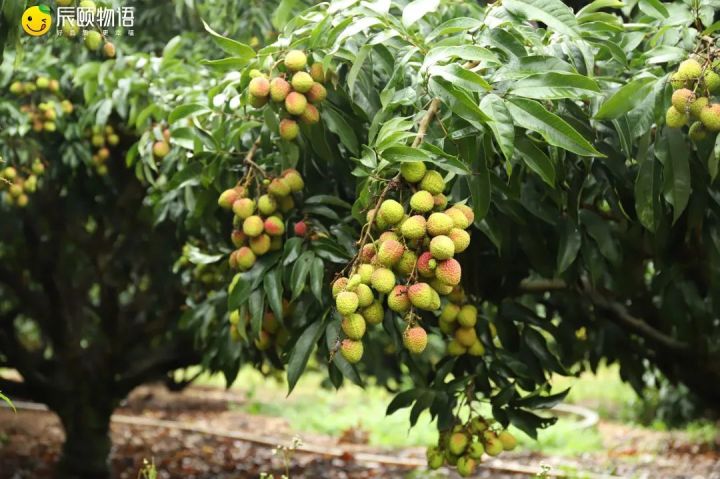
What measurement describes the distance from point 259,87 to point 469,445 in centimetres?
99

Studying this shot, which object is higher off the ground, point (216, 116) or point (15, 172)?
point (216, 116)

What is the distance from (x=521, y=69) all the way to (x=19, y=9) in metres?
0.97

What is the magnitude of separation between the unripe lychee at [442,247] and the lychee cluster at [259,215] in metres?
0.65

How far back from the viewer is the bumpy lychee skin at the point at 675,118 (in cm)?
153

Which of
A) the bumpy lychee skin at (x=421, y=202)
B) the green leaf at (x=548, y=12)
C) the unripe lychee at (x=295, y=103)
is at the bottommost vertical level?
the bumpy lychee skin at (x=421, y=202)

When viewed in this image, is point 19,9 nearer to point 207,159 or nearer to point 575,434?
point 207,159

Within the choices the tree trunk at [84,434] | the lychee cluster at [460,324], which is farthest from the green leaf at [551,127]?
the tree trunk at [84,434]

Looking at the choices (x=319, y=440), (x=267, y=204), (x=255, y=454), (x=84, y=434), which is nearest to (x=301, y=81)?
(x=267, y=204)

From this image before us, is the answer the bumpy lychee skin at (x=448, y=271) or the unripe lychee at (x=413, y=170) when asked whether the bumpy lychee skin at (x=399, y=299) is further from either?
the unripe lychee at (x=413, y=170)

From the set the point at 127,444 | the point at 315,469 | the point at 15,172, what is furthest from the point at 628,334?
the point at 127,444

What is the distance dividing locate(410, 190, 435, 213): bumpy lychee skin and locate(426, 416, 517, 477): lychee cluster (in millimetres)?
828

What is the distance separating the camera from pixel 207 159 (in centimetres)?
221

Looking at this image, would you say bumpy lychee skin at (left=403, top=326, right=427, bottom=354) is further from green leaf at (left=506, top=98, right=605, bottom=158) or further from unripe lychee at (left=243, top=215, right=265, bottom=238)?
unripe lychee at (left=243, top=215, right=265, bottom=238)

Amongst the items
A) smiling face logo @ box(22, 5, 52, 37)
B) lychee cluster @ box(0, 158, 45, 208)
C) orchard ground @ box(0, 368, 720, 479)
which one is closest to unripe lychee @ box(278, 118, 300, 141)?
smiling face logo @ box(22, 5, 52, 37)
